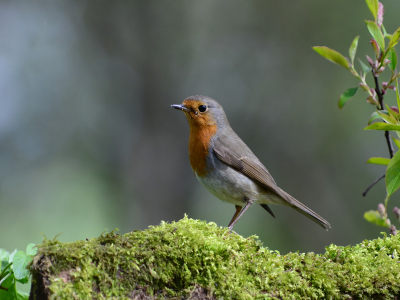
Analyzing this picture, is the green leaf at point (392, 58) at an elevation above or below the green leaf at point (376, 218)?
above

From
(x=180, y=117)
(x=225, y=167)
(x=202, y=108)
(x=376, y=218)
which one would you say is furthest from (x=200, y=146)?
(x=180, y=117)

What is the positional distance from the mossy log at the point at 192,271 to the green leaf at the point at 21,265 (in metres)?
0.13

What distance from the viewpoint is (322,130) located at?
30.1ft

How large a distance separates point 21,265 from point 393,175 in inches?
81.0

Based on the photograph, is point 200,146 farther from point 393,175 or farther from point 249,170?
point 393,175

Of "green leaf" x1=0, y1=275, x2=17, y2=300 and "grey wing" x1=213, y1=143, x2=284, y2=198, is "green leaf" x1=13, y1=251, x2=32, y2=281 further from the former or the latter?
"grey wing" x1=213, y1=143, x2=284, y2=198

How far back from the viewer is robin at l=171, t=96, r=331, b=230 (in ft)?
12.3

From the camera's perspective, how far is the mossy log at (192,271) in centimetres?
176

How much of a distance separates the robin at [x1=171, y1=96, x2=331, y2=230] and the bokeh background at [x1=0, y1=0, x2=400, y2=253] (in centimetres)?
493

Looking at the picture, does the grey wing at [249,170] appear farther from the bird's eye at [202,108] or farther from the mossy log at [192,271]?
the mossy log at [192,271]

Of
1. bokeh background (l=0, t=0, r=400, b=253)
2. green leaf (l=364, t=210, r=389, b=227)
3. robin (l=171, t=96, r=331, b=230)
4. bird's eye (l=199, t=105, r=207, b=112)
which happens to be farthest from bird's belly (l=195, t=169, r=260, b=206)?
bokeh background (l=0, t=0, r=400, b=253)

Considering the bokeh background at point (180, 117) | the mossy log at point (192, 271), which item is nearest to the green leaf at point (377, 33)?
the mossy log at point (192, 271)

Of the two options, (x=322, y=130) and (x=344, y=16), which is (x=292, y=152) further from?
(x=344, y=16)

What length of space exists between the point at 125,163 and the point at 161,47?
3203 millimetres
